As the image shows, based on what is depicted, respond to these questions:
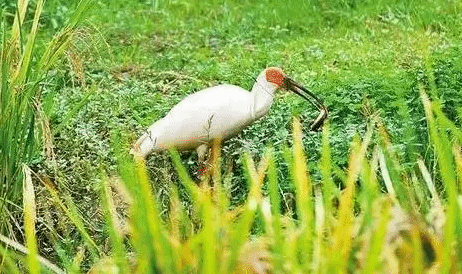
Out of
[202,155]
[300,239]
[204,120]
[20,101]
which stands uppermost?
[300,239]

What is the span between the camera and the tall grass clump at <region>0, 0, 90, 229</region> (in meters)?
3.86

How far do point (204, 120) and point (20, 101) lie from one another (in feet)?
3.68

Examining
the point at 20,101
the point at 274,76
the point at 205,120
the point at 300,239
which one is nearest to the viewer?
the point at 300,239

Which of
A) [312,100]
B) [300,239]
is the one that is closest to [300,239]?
[300,239]

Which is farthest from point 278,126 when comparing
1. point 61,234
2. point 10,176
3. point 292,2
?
point 292,2

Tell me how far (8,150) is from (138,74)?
2.94 meters

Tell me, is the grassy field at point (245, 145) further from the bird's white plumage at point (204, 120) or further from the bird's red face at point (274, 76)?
the bird's red face at point (274, 76)

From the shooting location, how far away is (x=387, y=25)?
25.0 ft

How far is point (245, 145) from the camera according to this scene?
4891 millimetres

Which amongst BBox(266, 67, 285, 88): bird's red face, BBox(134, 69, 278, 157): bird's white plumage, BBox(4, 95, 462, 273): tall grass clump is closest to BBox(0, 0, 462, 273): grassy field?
BBox(4, 95, 462, 273): tall grass clump

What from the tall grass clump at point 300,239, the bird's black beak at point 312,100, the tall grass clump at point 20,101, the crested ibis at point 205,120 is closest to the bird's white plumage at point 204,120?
the crested ibis at point 205,120

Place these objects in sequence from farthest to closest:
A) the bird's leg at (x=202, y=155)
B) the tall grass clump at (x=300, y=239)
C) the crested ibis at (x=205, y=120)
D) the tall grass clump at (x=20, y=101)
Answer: the bird's leg at (x=202, y=155) → the crested ibis at (x=205, y=120) → the tall grass clump at (x=20, y=101) → the tall grass clump at (x=300, y=239)

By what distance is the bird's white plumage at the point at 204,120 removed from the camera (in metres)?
4.82

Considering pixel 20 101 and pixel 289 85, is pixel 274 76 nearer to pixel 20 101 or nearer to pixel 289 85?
pixel 289 85
